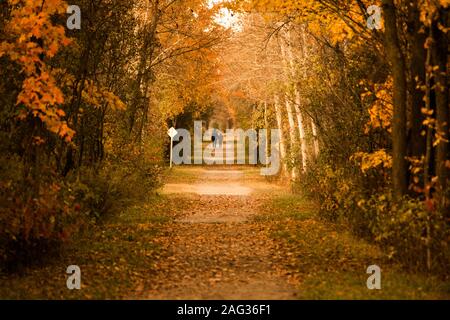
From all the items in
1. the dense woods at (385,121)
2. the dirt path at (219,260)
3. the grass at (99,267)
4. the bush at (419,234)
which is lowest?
the dirt path at (219,260)

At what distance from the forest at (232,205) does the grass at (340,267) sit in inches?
1.9

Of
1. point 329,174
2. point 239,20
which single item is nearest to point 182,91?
point 239,20

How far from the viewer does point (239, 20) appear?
89.5ft

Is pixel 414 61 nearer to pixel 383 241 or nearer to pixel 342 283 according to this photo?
pixel 383 241

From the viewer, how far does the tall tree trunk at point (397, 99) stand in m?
11.3

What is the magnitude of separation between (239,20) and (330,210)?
12.9 metres

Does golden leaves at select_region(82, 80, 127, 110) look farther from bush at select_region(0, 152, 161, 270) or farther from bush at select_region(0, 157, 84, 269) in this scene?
bush at select_region(0, 157, 84, 269)

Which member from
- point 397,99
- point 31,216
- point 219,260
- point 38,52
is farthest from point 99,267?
point 397,99

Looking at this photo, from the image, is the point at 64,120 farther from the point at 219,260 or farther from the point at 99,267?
the point at 219,260

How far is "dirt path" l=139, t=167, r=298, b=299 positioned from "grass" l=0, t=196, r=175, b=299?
1.10 ft

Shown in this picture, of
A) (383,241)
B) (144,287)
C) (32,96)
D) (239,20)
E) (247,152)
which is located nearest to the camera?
(144,287)

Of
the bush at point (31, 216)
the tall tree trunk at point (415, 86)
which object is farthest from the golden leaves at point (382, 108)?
the bush at point (31, 216)

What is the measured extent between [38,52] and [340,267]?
6.06 metres

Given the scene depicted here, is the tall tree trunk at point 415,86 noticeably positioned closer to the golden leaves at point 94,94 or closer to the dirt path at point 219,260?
the dirt path at point 219,260
